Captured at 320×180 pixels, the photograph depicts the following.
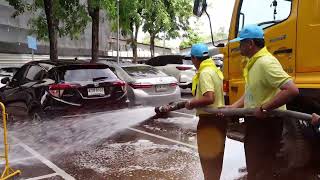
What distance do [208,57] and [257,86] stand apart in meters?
0.74

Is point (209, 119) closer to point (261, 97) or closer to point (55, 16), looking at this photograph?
point (261, 97)

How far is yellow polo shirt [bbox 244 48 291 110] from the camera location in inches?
124

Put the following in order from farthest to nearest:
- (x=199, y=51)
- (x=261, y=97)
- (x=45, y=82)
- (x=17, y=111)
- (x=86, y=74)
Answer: (x=17, y=111)
(x=86, y=74)
(x=45, y=82)
(x=199, y=51)
(x=261, y=97)

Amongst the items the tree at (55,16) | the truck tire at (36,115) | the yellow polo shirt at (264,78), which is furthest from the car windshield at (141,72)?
the yellow polo shirt at (264,78)

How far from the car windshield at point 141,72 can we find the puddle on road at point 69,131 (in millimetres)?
1144

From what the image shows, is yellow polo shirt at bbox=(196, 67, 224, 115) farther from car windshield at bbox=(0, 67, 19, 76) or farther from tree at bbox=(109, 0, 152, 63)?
tree at bbox=(109, 0, 152, 63)

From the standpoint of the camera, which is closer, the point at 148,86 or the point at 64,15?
the point at 148,86

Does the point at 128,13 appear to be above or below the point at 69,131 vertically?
above

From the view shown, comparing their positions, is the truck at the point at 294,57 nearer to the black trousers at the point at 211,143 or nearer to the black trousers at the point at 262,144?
the black trousers at the point at 262,144

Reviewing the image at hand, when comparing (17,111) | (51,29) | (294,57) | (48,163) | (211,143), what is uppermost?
(51,29)

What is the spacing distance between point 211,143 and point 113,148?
10.8 feet

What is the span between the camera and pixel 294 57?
4320mm

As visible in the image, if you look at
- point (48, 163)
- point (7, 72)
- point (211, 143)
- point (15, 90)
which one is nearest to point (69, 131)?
point (15, 90)

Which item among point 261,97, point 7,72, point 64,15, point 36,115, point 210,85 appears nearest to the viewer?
point 261,97
